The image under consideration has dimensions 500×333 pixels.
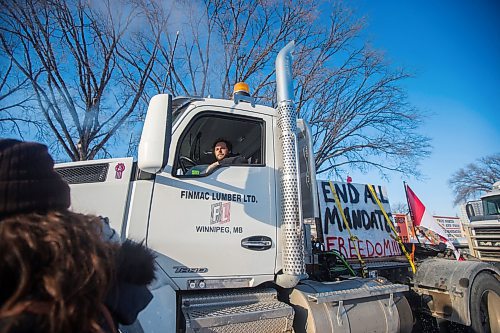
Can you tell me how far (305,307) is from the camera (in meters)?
2.99

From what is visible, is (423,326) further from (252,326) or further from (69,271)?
(69,271)

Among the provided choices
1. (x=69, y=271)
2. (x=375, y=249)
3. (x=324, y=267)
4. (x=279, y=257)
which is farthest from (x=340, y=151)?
(x=69, y=271)

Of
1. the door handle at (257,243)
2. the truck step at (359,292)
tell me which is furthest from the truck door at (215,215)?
the truck step at (359,292)

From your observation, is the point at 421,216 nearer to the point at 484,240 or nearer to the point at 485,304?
the point at 485,304

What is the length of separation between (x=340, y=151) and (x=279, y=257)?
44.0 ft

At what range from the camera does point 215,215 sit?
117 inches

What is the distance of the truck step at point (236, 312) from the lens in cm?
259

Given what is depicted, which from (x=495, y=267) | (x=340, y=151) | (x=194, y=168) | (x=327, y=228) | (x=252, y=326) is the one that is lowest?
(x=252, y=326)

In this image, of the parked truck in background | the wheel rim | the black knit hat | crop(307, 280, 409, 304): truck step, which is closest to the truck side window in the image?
crop(307, 280, 409, 304): truck step

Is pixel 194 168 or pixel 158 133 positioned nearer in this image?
pixel 158 133

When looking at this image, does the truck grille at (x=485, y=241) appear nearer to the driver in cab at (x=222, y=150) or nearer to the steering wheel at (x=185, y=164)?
the driver in cab at (x=222, y=150)

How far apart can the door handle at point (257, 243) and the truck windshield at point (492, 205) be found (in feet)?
30.2

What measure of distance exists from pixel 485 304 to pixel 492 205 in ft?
20.8

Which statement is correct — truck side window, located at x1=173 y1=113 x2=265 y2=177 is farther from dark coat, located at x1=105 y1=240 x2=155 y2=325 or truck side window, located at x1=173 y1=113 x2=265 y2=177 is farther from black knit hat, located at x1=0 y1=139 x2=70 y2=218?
black knit hat, located at x1=0 y1=139 x2=70 y2=218
